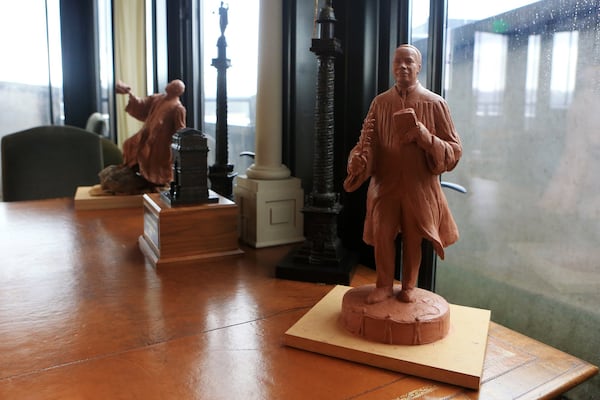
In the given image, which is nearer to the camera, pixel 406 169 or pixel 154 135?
pixel 406 169

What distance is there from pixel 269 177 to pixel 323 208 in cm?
37

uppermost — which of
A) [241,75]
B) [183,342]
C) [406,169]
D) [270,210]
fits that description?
[241,75]

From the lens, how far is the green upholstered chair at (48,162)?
8.04 ft

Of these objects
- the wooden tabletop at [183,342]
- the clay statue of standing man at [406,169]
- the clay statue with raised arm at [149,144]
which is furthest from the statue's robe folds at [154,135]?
the clay statue of standing man at [406,169]

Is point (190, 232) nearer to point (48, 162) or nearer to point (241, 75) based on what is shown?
point (241, 75)

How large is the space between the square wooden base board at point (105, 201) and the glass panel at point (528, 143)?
3.98ft

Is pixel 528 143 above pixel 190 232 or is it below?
above

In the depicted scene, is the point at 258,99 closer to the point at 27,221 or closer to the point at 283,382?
the point at 27,221

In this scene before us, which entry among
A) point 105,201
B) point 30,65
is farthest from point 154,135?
point 30,65

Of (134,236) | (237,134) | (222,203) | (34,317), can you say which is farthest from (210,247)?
(237,134)

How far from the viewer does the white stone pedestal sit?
154cm

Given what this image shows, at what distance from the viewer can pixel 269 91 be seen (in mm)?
1646

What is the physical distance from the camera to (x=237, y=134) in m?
2.44

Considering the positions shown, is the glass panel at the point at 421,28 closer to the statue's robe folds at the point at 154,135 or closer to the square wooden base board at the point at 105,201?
the statue's robe folds at the point at 154,135
